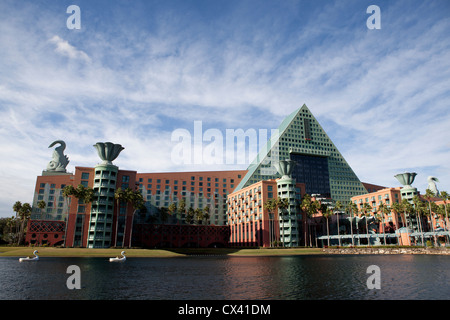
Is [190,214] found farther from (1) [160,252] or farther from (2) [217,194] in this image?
(1) [160,252]

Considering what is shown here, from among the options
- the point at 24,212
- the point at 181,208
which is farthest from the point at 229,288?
the point at 24,212

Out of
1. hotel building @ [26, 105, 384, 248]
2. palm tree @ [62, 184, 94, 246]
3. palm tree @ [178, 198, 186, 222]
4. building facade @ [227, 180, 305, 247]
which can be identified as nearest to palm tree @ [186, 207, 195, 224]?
palm tree @ [178, 198, 186, 222]

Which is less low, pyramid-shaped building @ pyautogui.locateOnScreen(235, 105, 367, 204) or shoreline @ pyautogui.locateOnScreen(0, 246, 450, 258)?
pyramid-shaped building @ pyautogui.locateOnScreen(235, 105, 367, 204)

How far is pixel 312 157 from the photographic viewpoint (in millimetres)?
182875

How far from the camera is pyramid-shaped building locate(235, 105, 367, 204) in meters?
175


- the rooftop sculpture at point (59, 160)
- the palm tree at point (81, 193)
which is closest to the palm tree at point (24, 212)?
the palm tree at point (81, 193)

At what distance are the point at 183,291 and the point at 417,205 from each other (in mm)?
115186

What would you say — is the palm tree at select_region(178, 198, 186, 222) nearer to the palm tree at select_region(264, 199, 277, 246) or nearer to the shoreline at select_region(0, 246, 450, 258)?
the palm tree at select_region(264, 199, 277, 246)

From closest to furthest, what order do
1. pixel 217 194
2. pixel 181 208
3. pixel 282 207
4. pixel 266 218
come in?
pixel 282 207, pixel 266 218, pixel 181 208, pixel 217 194

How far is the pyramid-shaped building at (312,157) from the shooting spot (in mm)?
175375

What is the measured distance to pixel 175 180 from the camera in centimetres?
16450

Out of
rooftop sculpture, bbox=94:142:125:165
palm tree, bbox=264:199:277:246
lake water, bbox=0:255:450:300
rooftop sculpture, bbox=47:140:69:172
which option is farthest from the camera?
rooftop sculpture, bbox=47:140:69:172
